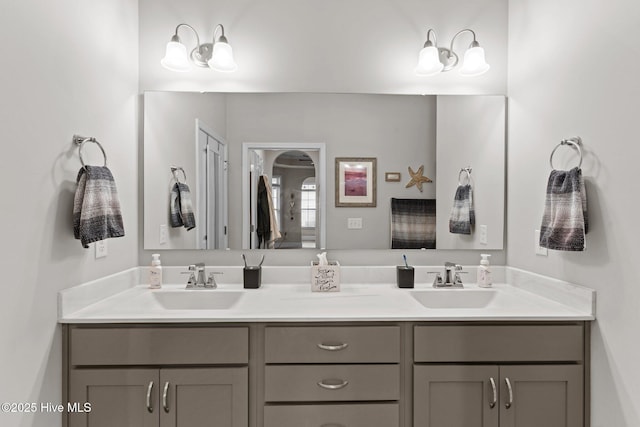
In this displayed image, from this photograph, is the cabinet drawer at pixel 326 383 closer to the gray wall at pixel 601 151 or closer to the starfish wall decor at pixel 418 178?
the gray wall at pixel 601 151

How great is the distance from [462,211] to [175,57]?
1731mm

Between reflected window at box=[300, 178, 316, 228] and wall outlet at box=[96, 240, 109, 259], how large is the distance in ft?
3.15

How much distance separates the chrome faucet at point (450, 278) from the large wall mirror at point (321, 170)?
14 cm

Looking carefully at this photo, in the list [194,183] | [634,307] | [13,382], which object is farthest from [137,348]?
[634,307]

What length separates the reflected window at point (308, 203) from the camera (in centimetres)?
207

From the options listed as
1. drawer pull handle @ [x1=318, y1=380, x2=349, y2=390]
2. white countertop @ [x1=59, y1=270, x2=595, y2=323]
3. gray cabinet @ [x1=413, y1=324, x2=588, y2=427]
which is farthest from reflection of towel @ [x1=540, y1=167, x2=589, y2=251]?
drawer pull handle @ [x1=318, y1=380, x2=349, y2=390]

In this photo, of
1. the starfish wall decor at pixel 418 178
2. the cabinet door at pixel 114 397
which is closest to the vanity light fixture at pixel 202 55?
the starfish wall decor at pixel 418 178

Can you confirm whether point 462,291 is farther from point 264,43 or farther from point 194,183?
point 264,43

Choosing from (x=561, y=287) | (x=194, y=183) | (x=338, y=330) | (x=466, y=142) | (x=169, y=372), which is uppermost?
(x=466, y=142)

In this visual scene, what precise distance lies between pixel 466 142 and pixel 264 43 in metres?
1.25

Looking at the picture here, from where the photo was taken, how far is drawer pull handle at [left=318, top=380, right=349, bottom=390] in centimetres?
146

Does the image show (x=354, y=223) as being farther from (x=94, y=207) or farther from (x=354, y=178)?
(x=94, y=207)

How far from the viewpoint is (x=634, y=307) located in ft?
4.20

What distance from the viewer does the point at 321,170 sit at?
2070 mm
